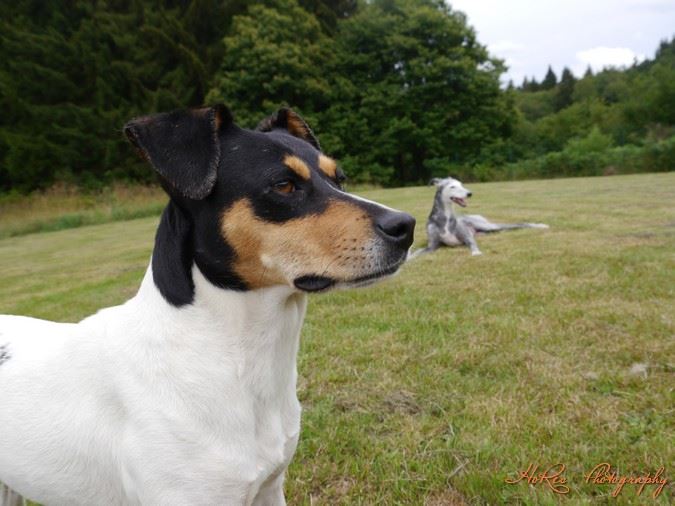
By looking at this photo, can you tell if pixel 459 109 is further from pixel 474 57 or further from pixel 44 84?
pixel 44 84

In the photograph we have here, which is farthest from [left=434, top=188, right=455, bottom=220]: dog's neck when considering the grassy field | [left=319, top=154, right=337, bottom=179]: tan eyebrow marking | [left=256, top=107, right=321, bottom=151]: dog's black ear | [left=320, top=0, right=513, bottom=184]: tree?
[left=320, top=0, right=513, bottom=184]: tree

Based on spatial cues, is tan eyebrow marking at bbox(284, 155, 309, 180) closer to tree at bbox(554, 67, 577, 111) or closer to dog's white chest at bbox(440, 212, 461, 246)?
dog's white chest at bbox(440, 212, 461, 246)

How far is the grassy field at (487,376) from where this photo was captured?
2543mm

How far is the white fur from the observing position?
5.64 ft

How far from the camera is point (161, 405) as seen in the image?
1.74 meters

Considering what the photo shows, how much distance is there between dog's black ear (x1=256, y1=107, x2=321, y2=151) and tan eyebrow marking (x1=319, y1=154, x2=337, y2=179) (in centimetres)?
35

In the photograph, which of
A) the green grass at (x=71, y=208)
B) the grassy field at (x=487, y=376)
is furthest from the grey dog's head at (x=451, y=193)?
the green grass at (x=71, y=208)

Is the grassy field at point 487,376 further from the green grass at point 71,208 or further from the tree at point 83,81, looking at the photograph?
the tree at point 83,81

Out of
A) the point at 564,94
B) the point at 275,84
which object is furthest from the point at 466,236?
the point at 564,94

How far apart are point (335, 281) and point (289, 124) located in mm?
1109

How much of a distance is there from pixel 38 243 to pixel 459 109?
26341 millimetres

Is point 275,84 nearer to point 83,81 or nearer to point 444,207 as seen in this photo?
point 83,81

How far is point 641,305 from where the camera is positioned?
4.68 metres

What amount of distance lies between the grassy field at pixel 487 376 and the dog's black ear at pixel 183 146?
1636 millimetres
